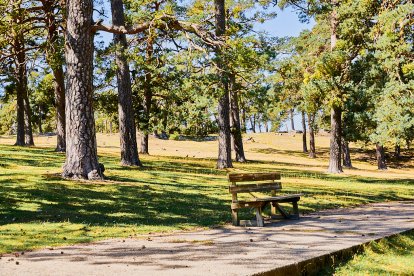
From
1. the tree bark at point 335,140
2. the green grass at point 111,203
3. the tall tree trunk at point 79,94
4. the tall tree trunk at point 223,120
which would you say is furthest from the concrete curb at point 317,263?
the tree bark at point 335,140

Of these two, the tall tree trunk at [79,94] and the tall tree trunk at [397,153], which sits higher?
the tall tree trunk at [79,94]

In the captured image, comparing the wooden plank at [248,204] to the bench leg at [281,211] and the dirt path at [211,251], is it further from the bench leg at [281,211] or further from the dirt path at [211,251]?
the bench leg at [281,211]

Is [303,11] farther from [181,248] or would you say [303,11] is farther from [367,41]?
[181,248]

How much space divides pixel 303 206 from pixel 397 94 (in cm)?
1057

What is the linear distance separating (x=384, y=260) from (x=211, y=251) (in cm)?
257

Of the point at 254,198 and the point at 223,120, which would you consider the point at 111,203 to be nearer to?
the point at 254,198

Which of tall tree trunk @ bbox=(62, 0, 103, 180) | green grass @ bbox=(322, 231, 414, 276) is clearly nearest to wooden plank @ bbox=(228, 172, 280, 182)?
green grass @ bbox=(322, 231, 414, 276)

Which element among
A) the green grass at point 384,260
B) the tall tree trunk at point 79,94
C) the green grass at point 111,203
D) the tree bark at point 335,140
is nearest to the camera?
the green grass at point 384,260

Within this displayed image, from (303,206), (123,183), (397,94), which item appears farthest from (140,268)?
(397,94)

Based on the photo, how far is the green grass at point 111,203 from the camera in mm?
8211

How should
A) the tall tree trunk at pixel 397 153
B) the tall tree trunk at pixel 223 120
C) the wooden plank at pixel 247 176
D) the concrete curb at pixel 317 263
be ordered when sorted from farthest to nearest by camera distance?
the tall tree trunk at pixel 397 153
the tall tree trunk at pixel 223 120
the wooden plank at pixel 247 176
the concrete curb at pixel 317 263

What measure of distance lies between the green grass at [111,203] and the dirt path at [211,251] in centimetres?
86

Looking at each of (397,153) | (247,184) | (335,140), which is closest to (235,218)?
(247,184)

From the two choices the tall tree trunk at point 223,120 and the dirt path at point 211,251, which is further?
the tall tree trunk at point 223,120
